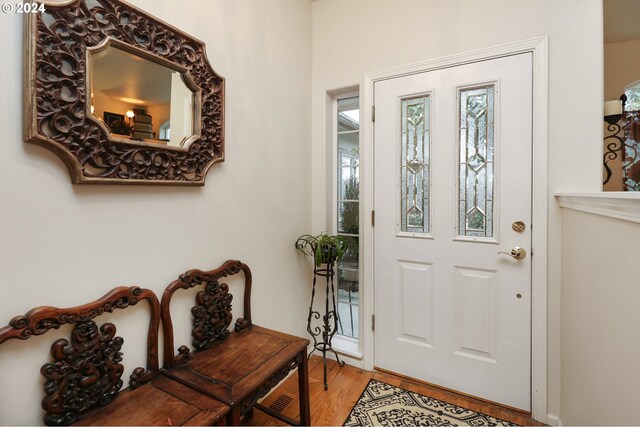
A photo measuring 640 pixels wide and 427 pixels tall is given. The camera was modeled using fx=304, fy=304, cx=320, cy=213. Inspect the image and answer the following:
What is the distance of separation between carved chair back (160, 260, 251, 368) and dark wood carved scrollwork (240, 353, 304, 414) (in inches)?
15.8

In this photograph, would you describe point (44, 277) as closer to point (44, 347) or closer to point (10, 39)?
point (44, 347)

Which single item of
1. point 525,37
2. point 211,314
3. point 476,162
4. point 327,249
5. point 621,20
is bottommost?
point 211,314

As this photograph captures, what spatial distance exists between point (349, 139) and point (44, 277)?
2.02m

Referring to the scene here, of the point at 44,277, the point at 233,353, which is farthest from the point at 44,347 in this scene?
the point at 233,353

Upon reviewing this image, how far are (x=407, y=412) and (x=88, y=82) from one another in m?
2.26

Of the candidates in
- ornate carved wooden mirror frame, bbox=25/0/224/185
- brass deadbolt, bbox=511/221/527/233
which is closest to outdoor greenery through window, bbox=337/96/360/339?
brass deadbolt, bbox=511/221/527/233

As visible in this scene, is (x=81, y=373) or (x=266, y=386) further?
(x=266, y=386)

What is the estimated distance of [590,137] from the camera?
1623mm

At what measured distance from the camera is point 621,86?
2480 millimetres

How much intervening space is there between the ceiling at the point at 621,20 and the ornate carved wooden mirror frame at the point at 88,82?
Answer: 2809mm

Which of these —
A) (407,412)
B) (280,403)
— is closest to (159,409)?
(280,403)

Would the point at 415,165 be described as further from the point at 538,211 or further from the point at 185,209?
the point at 185,209

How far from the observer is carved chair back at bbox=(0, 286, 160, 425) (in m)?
0.99

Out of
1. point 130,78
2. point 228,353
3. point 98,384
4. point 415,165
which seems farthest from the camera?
point 415,165
